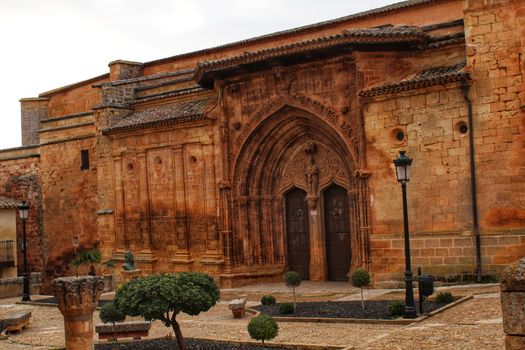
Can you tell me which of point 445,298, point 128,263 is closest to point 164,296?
point 445,298

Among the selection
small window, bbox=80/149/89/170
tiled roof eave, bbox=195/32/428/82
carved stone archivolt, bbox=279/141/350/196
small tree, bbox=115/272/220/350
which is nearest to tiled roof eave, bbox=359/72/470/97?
tiled roof eave, bbox=195/32/428/82

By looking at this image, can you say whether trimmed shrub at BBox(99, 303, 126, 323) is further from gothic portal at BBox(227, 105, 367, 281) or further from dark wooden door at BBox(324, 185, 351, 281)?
dark wooden door at BBox(324, 185, 351, 281)

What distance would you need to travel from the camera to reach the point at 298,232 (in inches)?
1020

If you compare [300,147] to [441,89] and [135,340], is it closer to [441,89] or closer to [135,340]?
[441,89]

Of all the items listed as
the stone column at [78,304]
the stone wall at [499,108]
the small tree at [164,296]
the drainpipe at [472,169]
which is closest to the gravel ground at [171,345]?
the small tree at [164,296]

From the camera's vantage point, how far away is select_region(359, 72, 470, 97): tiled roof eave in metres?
20.1

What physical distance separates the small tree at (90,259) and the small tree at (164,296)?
1751cm

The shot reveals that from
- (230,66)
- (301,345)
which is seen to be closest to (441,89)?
(230,66)

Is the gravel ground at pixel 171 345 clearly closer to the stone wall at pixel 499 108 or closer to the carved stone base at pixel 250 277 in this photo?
the stone wall at pixel 499 108

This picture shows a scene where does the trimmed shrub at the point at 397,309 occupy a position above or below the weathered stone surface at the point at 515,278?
below

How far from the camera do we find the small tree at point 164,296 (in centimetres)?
1391

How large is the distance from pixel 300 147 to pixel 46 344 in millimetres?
11169

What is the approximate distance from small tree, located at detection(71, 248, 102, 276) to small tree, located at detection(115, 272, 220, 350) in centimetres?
1751

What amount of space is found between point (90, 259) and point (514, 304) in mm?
26544
